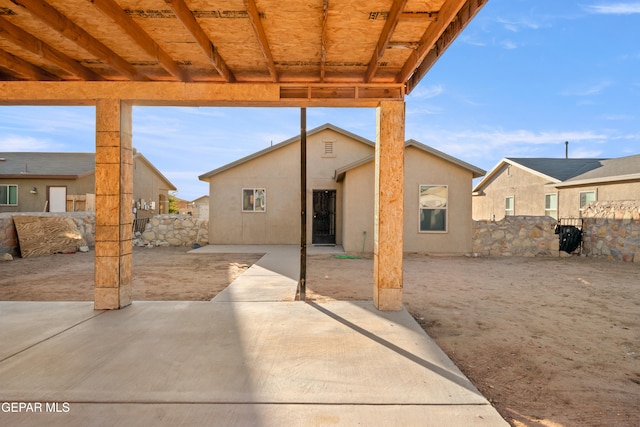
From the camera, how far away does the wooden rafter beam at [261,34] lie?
3.13m

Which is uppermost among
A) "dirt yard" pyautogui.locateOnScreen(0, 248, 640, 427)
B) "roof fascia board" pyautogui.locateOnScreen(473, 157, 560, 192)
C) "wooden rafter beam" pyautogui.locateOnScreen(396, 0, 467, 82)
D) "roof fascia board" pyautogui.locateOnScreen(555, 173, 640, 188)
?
"roof fascia board" pyautogui.locateOnScreen(473, 157, 560, 192)

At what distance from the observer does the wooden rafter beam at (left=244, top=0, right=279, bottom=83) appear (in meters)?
3.13

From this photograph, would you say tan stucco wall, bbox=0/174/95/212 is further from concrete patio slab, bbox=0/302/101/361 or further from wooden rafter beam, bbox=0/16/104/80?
wooden rafter beam, bbox=0/16/104/80

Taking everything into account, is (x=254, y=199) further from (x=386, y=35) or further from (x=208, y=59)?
(x=386, y=35)

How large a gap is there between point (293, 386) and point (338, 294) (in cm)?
375

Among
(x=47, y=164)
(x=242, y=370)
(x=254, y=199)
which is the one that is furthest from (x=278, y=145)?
(x=47, y=164)

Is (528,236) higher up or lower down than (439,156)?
lower down

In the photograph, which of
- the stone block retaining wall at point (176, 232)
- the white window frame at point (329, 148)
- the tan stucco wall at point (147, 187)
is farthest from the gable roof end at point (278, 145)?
the tan stucco wall at point (147, 187)

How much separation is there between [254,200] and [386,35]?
1240cm

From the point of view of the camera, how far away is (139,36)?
3.71 m

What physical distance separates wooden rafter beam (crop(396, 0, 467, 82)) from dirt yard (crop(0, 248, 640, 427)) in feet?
11.2

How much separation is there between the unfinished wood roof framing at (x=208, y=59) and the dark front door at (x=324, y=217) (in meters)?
10.7

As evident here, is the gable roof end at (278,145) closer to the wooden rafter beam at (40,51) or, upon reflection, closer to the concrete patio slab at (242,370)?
the wooden rafter beam at (40,51)

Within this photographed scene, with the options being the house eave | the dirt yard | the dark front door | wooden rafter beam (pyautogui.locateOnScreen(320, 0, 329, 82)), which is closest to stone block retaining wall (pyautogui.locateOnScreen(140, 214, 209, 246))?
the dirt yard
